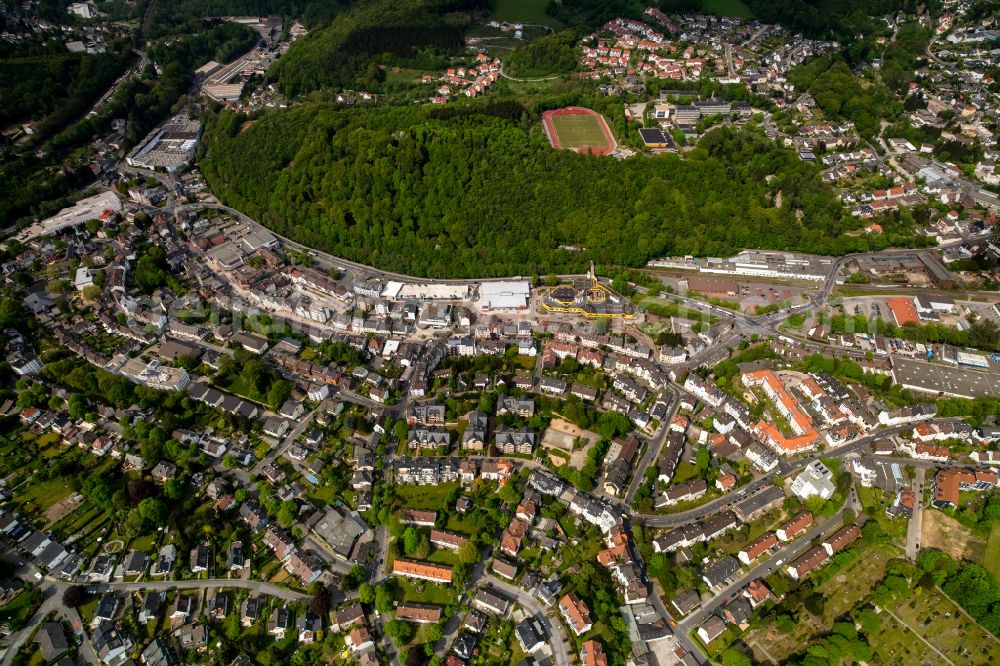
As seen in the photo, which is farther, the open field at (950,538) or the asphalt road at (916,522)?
the asphalt road at (916,522)

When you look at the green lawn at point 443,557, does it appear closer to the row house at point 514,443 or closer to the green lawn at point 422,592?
the green lawn at point 422,592

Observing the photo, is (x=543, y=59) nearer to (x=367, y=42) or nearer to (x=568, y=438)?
(x=367, y=42)

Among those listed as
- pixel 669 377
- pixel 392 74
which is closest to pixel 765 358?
pixel 669 377

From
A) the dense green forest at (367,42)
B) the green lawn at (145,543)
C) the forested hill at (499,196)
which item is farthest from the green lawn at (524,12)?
the green lawn at (145,543)

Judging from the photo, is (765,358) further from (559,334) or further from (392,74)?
(392,74)

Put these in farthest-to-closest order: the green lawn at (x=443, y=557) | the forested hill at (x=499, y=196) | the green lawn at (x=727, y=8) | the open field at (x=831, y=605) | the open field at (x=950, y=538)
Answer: the green lawn at (x=727, y=8) < the forested hill at (x=499, y=196) < the open field at (x=950, y=538) < the green lawn at (x=443, y=557) < the open field at (x=831, y=605)

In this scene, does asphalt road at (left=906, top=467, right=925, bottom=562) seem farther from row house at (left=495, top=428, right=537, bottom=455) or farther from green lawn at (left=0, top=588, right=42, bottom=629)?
green lawn at (left=0, top=588, right=42, bottom=629)

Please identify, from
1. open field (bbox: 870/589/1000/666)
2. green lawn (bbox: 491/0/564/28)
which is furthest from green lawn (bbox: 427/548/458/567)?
green lawn (bbox: 491/0/564/28)

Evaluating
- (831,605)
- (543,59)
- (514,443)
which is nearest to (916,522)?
(831,605)

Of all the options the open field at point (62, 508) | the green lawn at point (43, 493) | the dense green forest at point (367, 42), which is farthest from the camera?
the dense green forest at point (367, 42)
